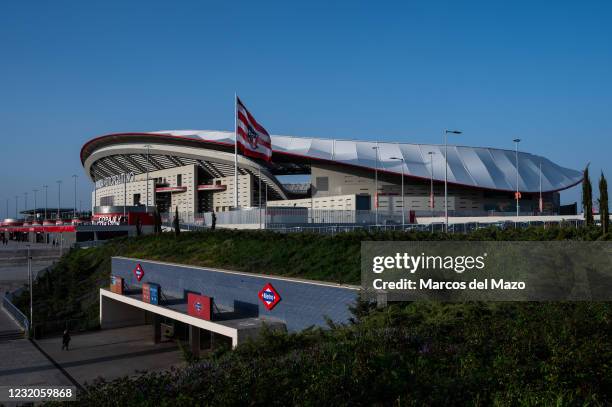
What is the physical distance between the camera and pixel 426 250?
50.8 ft

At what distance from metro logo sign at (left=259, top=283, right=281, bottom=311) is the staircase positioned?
1485 centimetres

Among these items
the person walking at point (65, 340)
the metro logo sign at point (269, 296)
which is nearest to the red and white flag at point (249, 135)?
the person walking at point (65, 340)

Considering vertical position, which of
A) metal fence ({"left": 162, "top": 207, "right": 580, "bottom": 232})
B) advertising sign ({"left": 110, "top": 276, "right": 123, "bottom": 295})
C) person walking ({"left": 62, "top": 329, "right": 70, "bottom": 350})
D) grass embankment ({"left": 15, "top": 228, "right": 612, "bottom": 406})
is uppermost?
metal fence ({"left": 162, "top": 207, "right": 580, "bottom": 232})

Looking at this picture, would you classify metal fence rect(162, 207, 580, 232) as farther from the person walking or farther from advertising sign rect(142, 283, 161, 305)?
the person walking

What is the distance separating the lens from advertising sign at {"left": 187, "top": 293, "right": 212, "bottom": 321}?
64.7 feet

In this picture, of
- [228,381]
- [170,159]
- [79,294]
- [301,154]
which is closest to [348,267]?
[228,381]

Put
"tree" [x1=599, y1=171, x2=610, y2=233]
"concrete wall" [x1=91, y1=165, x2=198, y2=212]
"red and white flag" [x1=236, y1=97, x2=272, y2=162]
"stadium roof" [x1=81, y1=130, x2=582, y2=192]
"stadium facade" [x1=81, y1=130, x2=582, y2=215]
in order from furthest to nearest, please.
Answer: "concrete wall" [x1=91, y1=165, x2=198, y2=212]
"stadium roof" [x1=81, y1=130, x2=582, y2=192]
"stadium facade" [x1=81, y1=130, x2=582, y2=215]
"red and white flag" [x1=236, y1=97, x2=272, y2=162]
"tree" [x1=599, y1=171, x2=610, y2=233]

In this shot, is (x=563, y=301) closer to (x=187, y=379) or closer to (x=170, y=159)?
(x=187, y=379)

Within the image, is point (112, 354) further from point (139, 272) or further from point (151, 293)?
point (139, 272)

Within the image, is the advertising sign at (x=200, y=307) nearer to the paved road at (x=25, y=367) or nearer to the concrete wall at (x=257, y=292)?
the concrete wall at (x=257, y=292)

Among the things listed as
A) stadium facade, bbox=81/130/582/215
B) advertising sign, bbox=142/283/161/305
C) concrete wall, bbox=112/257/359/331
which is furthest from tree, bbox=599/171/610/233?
stadium facade, bbox=81/130/582/215

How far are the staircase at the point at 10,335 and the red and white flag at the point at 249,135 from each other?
2059cm

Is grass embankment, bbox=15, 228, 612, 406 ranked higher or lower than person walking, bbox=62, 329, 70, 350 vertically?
higher

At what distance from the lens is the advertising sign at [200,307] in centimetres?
1972
